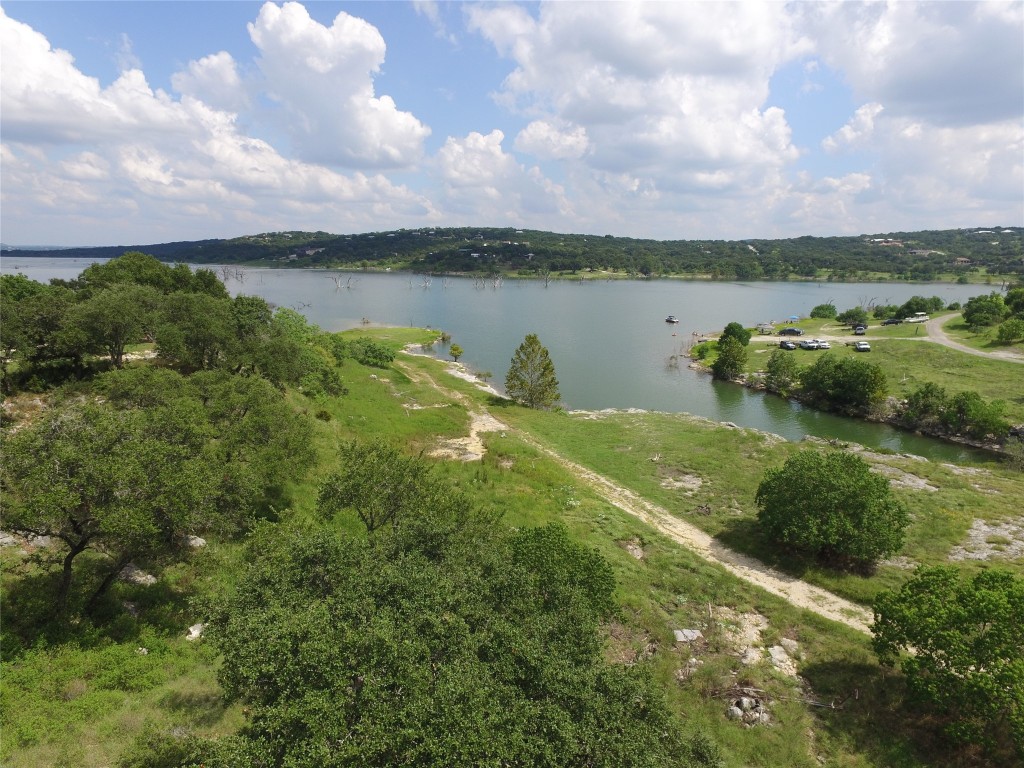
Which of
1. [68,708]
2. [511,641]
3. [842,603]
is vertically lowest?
[842,603]

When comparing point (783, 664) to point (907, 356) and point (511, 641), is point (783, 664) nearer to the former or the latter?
point (511, 641)

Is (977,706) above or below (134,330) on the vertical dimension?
below

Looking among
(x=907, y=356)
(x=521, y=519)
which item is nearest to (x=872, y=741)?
(x=521, y=519)

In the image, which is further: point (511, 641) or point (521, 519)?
point (521, 519)

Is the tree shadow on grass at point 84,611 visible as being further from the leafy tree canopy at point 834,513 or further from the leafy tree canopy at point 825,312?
the leafy tree canopy at point 825,312

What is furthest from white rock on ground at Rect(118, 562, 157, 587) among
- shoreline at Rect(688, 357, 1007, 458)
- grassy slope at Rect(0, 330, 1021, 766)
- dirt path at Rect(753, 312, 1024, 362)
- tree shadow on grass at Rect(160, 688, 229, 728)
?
dirt path at Rect(753, 312, 1024, 362)

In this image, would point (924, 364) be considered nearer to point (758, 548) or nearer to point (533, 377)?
point (533, 377)

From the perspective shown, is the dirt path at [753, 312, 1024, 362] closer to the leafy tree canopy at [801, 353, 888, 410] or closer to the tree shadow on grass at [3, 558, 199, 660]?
the leafy tree canopy at [801, 353, 888, 410]
